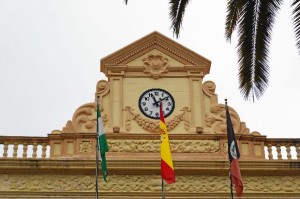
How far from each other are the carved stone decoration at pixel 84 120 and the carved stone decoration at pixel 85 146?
32 cm

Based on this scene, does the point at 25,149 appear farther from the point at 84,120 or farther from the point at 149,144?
the point at 149,144

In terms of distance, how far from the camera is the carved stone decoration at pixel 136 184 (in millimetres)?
13367

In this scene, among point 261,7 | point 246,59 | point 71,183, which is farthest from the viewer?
point 71,183

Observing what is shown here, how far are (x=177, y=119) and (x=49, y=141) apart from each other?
113 inches

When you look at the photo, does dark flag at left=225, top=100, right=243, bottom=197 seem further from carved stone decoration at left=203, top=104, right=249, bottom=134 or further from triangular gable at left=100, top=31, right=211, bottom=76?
triangular gable at left=100, top=31, right=211, bottom=76

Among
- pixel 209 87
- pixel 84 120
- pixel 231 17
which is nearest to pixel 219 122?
pixel 209 87

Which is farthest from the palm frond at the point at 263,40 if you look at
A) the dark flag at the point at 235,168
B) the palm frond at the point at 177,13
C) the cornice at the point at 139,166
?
the cornice at the point at 139,166

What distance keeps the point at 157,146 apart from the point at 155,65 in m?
2.14

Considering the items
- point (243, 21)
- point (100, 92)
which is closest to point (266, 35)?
point (243, 21)

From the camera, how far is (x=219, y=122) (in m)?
14.4

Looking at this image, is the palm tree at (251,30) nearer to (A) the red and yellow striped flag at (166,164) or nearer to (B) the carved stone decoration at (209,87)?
(A) the red and yellow striped flag at (166,164)

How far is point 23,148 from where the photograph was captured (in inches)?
545

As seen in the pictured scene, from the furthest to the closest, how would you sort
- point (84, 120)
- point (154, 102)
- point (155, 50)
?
1. point (155, 50)
2. point (154, 102)
3. point (84, 120)

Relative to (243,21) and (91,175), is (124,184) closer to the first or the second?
(91,175)
